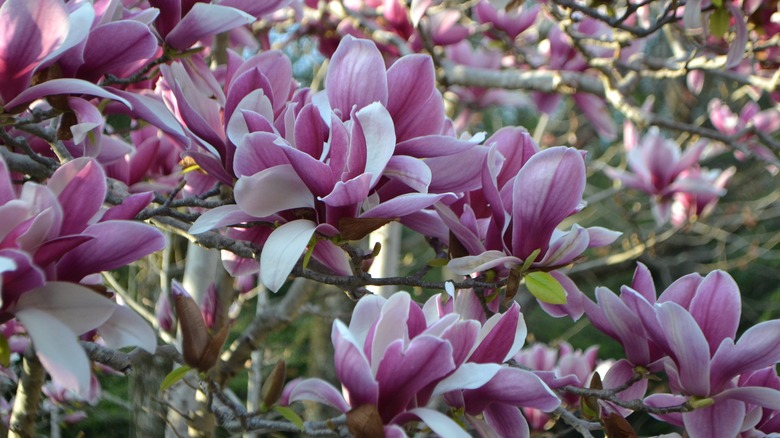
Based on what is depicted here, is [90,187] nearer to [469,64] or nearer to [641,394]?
[641,394]

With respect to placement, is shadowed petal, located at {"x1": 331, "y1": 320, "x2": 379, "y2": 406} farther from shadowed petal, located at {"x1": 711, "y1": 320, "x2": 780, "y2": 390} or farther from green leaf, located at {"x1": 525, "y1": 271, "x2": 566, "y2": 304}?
shadowed petal, located at {"x1": 711, "y1": 320, "x2": 780, "y2": 390}

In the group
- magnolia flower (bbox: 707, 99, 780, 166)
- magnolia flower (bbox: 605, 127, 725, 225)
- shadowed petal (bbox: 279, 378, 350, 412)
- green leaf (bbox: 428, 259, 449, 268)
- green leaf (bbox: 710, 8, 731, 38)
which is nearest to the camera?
shadowed petal (bbox: 279, 378, 350, 412)

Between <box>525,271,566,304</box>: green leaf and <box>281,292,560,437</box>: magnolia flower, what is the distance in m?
0.03

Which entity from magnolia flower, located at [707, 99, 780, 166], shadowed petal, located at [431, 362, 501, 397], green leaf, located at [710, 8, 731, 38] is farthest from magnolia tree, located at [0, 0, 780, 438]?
magnolia flower, located at [707, 99, 780, 166]

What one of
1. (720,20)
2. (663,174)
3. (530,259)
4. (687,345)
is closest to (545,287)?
(530,259)

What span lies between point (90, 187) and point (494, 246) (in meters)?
0.34

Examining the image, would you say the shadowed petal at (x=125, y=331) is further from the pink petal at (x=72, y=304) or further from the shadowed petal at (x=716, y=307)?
the shadowed petal at (x=716, y=307)

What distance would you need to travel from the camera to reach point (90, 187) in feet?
1.68

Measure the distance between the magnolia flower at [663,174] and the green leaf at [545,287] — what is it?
4.93ft

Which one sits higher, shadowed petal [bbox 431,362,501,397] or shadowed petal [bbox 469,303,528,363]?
shadowed petal [bbox 431,362,501,397]

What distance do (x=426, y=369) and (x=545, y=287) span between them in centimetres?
16

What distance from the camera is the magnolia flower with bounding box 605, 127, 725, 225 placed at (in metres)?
2.01

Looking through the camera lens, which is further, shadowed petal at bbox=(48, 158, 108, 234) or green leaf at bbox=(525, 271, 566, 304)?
green leaf at bbox=(525, 271, 566, 304)

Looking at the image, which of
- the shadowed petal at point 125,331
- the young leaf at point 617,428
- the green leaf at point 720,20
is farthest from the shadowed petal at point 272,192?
the green leaf at point 720,20
